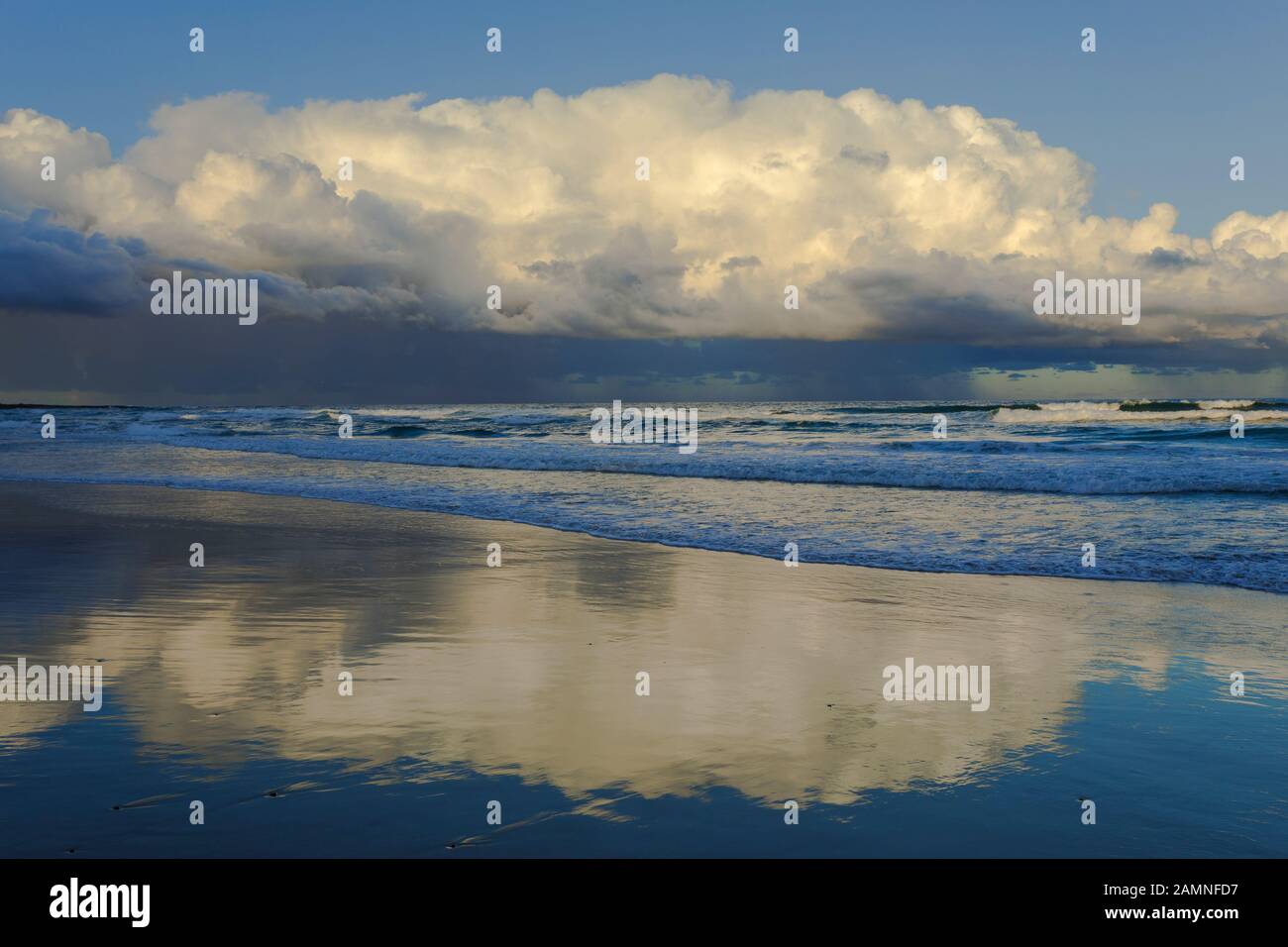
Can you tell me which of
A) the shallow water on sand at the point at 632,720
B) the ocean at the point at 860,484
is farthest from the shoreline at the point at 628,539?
the shallow water on sand at the point at 632,720

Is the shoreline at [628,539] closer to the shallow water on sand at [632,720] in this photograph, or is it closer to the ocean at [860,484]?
the ocean at [860,484]

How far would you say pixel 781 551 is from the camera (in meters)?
13.2

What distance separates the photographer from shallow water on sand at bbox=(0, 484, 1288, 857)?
4230 millimetres

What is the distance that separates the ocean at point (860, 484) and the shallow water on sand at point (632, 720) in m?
2.39

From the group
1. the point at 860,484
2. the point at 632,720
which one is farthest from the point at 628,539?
the point at 860,484

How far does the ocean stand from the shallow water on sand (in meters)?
2.39

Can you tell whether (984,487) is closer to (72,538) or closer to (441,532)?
(441,532)

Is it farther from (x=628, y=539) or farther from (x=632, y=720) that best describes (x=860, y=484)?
(x=632, y=720)

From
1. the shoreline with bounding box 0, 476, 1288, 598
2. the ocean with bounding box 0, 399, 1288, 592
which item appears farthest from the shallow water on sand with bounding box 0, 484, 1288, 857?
the ocean with bounding box 0, 399, 1288, 592

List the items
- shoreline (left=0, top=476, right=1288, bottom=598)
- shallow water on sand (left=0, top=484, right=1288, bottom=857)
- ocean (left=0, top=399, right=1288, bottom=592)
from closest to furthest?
shallow water on sand (left=0, top=484, right=1288, bottom=857), shoreline (left=0, top=476, right=1288, bottom=598), ocean (left=0, top=399, right=1288, bottom=592)

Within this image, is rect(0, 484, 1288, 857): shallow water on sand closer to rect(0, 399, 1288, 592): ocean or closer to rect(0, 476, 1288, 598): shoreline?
rect(0, 476, 1288, 598): shoreline

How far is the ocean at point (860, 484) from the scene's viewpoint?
13227 millimetres
